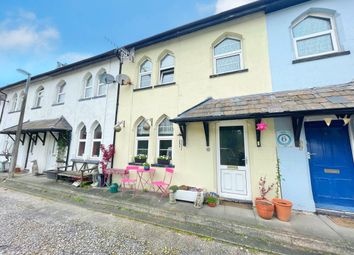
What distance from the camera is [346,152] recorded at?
408 cm

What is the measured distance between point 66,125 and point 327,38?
12.4 m

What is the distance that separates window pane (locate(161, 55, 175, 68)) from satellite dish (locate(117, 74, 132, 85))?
1.83 metres

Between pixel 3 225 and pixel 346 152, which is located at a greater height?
pixel 346 152

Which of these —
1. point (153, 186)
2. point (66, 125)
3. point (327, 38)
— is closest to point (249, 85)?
point (327, 38)

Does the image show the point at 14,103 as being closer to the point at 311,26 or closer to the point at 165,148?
the point at 165,148

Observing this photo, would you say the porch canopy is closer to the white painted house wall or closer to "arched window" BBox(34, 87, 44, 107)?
the white painted house wall

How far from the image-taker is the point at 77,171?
7.76m

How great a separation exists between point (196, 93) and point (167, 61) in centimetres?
239

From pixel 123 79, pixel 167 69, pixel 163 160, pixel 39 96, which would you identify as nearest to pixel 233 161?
pixel 163 160

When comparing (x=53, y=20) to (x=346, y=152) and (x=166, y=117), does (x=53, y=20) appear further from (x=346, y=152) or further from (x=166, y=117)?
(x=346, y=152)

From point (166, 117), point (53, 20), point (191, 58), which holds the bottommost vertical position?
point (166, 117)

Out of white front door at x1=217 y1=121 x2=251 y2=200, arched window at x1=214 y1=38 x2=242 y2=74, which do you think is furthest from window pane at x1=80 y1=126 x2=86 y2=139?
arched window at x1=214 y1=38 x2=242 y2=74

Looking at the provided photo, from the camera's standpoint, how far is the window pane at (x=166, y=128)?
20.8ft

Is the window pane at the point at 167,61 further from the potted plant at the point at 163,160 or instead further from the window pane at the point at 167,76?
the potted plant at the point at 163,160
